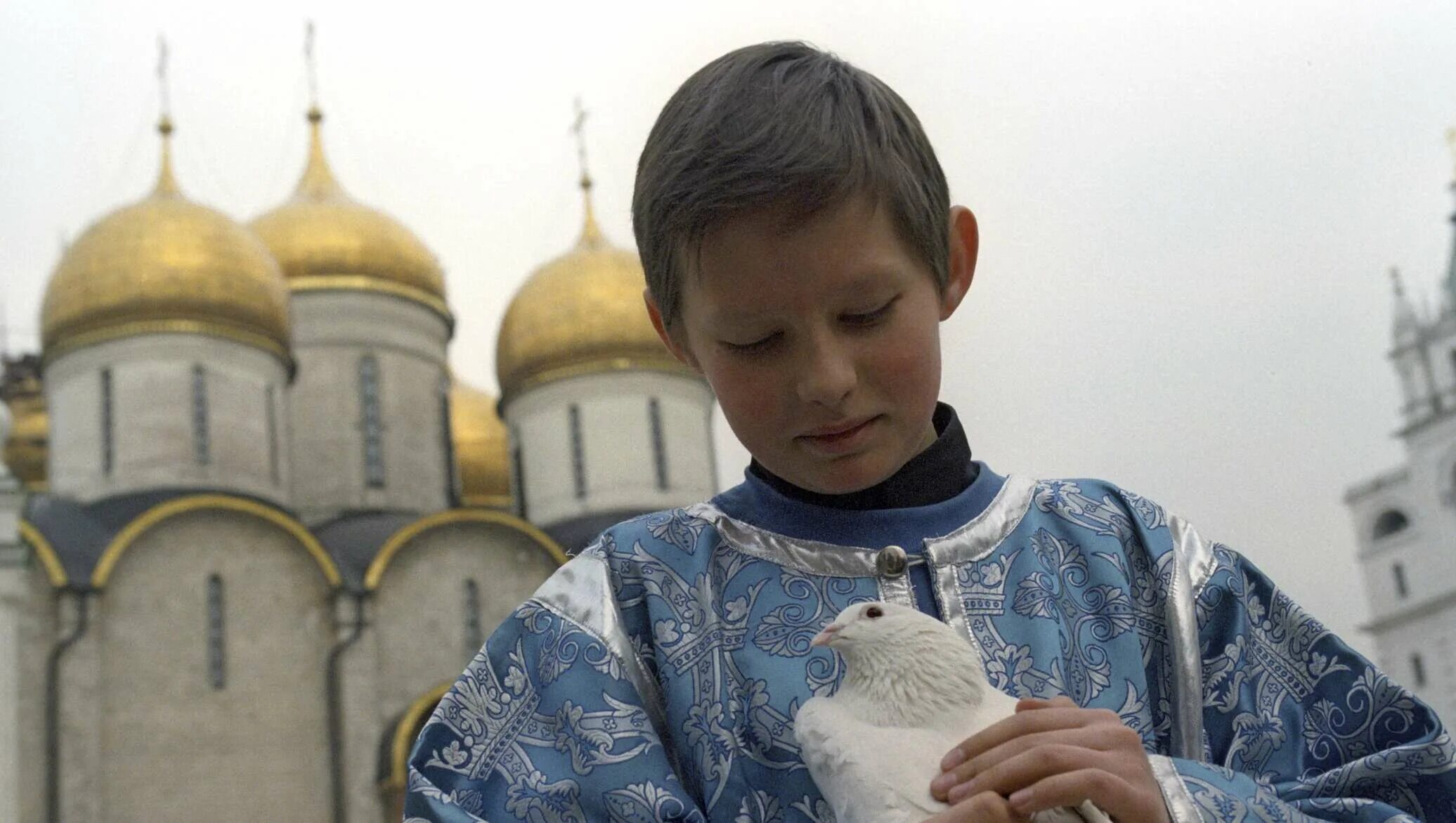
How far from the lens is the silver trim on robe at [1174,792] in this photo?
4.22 ft

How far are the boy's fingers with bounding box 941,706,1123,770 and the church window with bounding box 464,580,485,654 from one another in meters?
14.7

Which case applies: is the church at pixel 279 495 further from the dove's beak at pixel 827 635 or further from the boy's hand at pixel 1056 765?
the boy's hand at pixel 1056 765

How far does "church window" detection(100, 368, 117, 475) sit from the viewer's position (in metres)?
15.1

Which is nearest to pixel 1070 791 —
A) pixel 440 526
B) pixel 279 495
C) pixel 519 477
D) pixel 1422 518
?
pixel 440 526

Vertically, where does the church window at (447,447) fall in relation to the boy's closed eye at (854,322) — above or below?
above

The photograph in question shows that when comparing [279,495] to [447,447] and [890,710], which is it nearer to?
[447,447]

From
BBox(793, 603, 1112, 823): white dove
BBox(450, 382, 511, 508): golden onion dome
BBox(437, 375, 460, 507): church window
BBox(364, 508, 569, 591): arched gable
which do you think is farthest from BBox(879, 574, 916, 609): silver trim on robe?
BBox(450, 382, 511, 508): golden onion dome

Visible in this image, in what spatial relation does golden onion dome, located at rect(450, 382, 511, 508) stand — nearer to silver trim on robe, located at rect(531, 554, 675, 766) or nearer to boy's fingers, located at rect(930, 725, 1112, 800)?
silver trim on robe, located at rect(531, 554, 675, 766)

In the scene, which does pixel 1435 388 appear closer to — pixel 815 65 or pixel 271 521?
pixel 271 521

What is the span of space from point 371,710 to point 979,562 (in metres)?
14.1

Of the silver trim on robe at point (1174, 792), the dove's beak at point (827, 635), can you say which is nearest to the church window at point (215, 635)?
the dove's beak at point (827, 635)

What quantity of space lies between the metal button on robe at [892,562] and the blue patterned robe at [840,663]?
11mm

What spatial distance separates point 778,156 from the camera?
1307 millimetres

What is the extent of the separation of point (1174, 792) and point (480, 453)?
59.6ft
